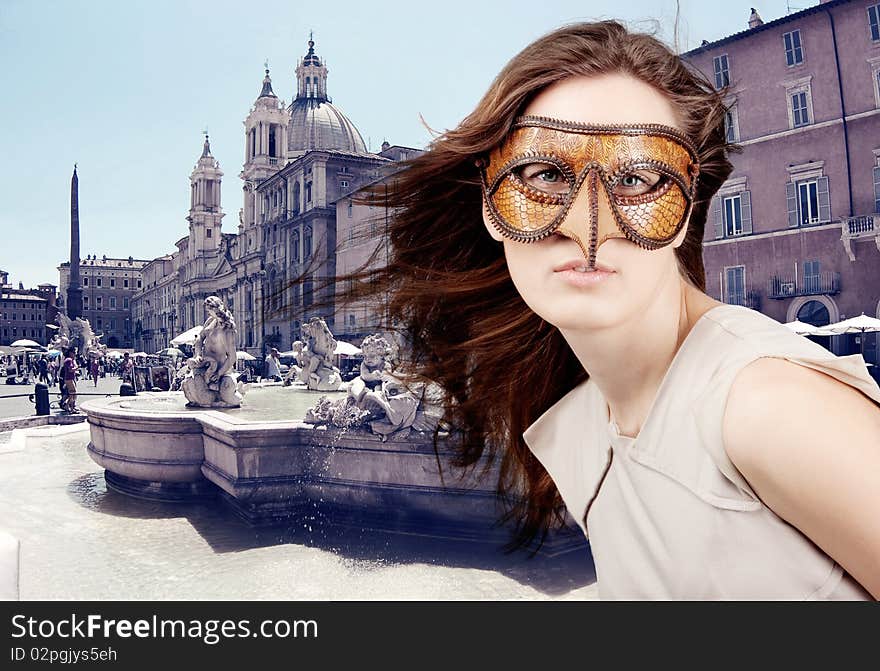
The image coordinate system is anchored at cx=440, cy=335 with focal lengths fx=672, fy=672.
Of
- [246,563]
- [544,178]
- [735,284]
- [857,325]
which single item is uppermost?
[735,284]

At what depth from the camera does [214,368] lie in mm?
8844

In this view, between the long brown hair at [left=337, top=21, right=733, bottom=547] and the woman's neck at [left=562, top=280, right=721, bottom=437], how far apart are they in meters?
0.27

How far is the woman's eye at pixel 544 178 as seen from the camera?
1.32 metres

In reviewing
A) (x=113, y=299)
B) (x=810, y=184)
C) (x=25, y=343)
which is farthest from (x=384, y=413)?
(x=113, y=299)

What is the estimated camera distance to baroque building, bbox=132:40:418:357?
1635 inches

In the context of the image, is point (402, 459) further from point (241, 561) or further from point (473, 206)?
point (473, 206)

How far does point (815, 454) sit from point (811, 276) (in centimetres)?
1417

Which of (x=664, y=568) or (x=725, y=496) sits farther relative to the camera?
(x=664, y=568)

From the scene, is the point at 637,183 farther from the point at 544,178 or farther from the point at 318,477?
the point at 318,477

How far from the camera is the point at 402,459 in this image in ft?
17.5
